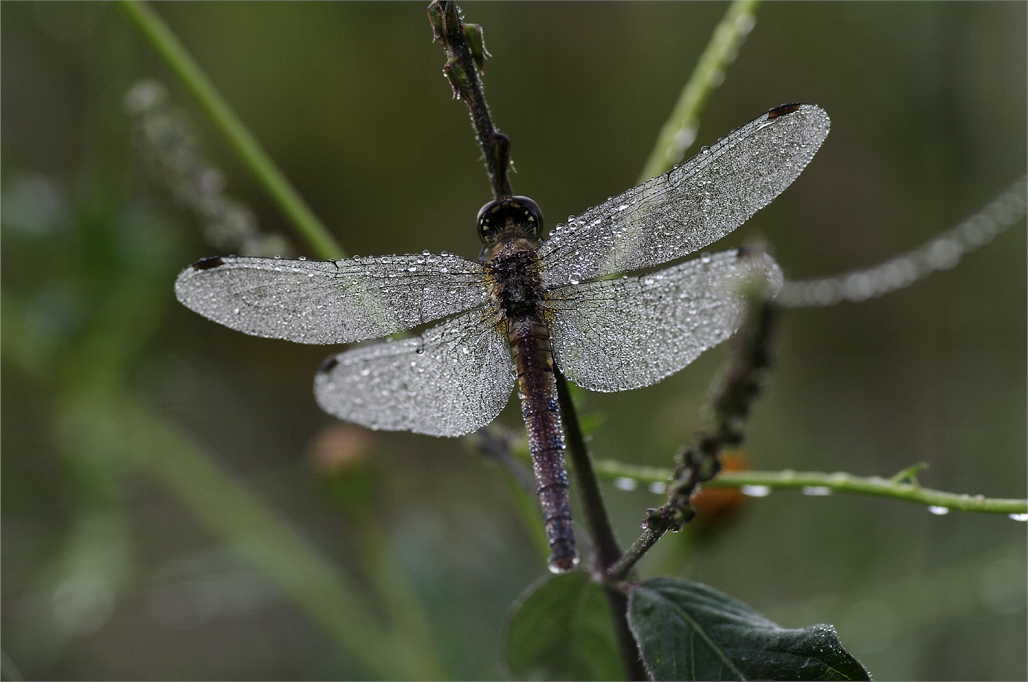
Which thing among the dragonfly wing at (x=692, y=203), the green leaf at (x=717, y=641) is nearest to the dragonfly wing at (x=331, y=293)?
the dragonfly wing at (x=692, y=203)

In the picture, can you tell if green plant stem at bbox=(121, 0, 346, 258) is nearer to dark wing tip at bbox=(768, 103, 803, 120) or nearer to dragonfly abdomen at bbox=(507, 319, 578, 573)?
dragonfly abdomen at bbox=(507, 319, 578, 573)

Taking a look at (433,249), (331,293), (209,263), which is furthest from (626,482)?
(433,249)

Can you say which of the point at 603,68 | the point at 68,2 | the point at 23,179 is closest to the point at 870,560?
the point at 603,68

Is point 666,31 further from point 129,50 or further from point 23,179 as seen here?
point 23,179

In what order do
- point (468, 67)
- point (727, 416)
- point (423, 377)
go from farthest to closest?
point (423, 377) → point (468, 67) → point (727, 416)

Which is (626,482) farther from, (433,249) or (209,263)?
(433,249)
